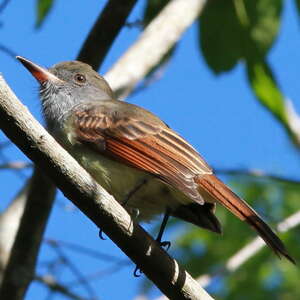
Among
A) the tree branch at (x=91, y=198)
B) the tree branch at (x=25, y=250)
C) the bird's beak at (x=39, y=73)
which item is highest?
the bird's beak at (x=39, y=73)

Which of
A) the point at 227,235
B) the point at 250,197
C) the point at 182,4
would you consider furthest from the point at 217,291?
the point at 182,4

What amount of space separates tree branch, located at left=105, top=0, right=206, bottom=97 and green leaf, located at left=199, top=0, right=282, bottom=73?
19 centimetres

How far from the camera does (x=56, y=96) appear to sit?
5.45m

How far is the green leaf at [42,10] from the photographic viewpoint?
16.9ft

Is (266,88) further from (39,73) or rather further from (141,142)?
(39,73)

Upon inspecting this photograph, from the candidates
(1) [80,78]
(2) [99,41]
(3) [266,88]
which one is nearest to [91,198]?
(2) [99,41]

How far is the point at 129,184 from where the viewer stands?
454 cm

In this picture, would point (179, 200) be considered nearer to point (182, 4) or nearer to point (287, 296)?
point (182, 4)

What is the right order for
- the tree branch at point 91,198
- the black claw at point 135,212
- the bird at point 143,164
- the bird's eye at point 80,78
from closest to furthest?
the tree branch at point 91,198 → the bird at point 143,164 → the black claw at point 135,212 → the bird's eye at point 80,78

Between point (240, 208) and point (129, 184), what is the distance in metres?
0.64

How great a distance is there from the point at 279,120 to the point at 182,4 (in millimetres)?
1026

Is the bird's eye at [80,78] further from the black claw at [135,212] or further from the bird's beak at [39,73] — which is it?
the black claw at [135,212]

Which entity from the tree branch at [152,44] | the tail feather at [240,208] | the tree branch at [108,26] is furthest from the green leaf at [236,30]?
the tail feather at [240,208]

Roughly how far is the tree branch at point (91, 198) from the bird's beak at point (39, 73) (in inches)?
70.1
